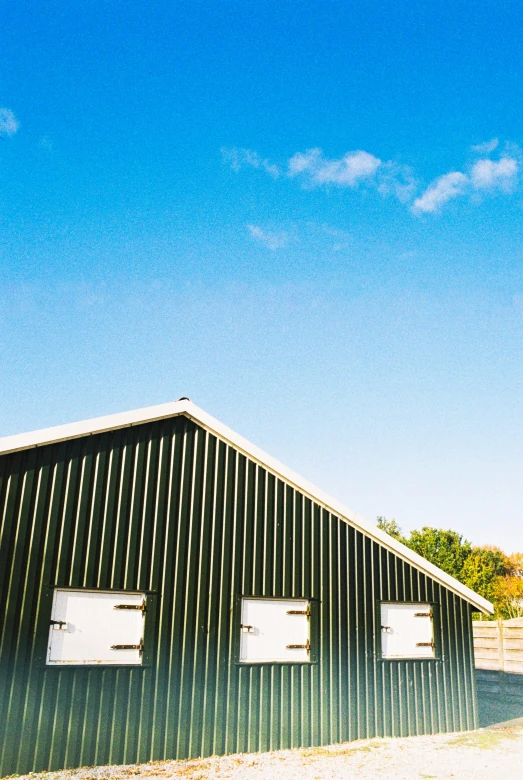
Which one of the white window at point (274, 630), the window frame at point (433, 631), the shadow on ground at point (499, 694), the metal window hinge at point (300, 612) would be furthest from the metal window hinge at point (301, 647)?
the shadow on ground at point (499, 694)

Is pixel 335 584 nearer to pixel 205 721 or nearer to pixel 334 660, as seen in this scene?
pixel 334 660

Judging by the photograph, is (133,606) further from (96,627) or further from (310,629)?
(310,629)

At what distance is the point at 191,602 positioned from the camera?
37.2 ft

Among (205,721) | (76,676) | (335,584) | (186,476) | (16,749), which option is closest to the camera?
(16,749)

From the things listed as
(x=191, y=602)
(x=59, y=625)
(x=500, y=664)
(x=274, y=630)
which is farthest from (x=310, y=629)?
(x=500, y=664)

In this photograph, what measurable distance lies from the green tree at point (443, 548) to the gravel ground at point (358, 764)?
3534cm

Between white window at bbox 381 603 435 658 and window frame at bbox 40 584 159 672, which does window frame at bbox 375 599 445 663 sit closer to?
white window at bbox 381 603 435 658

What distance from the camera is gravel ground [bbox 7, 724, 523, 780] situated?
379 inches

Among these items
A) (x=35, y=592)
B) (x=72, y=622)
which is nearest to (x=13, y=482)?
(x=35, y=592)

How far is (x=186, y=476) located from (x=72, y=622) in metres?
3.19

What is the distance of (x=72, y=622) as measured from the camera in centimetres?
1030

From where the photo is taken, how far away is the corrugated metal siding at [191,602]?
9.93 m

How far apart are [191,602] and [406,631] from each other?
5020 millimetres

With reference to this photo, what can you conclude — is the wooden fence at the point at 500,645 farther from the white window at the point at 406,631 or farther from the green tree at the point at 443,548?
the green tree at the point at 443,548
